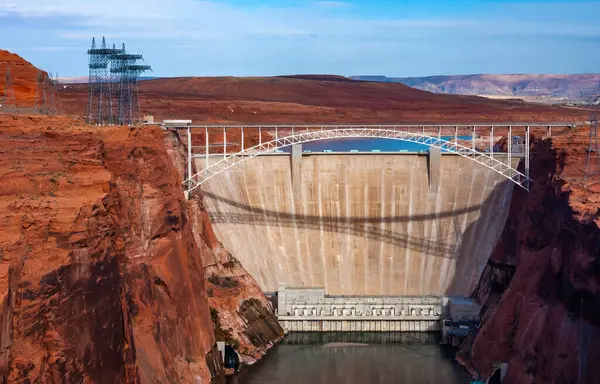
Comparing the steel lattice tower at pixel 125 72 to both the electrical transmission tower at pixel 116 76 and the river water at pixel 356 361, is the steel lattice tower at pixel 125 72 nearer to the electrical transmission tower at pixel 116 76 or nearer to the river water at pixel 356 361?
the electrical transmission tower at pixel 116 76

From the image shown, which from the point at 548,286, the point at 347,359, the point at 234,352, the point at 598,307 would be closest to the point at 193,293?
the point at 234,352

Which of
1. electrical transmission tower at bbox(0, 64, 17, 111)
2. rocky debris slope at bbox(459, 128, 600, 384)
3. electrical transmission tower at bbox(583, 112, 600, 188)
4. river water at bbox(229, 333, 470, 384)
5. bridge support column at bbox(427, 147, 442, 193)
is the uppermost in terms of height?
electrical transmission tower at bbox(0, 64, 17, 111)

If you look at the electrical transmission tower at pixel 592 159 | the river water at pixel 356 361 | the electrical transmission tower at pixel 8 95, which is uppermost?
the electrical transmission tower at pixel 8 95

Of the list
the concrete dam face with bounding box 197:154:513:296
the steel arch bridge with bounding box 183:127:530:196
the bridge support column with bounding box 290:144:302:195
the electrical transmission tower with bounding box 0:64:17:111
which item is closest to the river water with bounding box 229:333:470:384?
the concrete dam face with bounding box 197:154:513:296

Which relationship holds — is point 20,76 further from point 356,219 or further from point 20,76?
point 356,219

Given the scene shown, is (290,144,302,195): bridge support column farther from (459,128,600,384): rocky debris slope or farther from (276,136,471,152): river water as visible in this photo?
(276,136,471,152): river water

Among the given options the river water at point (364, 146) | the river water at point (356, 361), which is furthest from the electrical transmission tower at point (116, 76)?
the river water at point (364, 146)

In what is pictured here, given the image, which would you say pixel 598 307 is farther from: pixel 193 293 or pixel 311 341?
pixel 311 341
